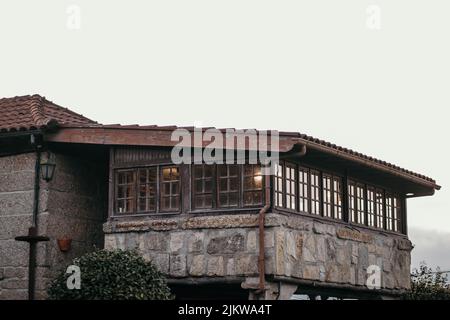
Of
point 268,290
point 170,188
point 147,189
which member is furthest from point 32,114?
point 268,290

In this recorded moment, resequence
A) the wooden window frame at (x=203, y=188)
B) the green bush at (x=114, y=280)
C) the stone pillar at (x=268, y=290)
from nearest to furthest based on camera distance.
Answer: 1. the green bush at (x=114, y=280)
2. the stone pillar at (x=268, y=290)
3. the wooden window frame at (x=203, y=188)

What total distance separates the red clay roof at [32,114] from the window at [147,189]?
158 cm

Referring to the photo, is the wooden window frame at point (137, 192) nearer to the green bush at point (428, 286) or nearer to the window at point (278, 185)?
the window at point (278, 185)

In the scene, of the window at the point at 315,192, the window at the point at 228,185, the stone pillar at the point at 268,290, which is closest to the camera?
the stone pillar at the point at 268,290

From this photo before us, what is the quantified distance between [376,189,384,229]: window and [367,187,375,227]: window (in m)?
0.22

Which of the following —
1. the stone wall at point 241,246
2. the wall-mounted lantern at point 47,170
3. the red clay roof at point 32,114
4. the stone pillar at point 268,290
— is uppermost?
the red clay roof at point 32,114

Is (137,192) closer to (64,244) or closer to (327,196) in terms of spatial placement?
(64,244)

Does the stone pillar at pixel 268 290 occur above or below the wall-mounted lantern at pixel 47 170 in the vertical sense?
below

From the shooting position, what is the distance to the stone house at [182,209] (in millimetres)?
15031

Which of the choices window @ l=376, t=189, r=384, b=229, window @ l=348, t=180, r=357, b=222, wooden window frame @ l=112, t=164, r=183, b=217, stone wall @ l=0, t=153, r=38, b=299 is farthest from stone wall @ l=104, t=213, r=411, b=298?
window @ l=376, t=189, r=384, b=229

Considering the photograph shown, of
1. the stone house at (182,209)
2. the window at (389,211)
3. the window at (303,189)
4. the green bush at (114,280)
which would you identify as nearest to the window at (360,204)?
the stone house at (182,209)
